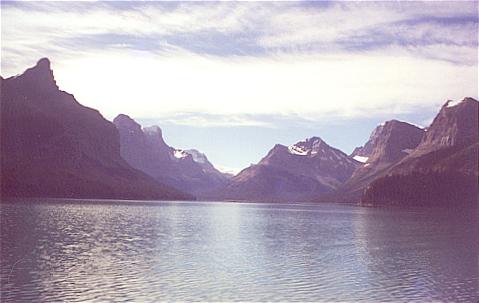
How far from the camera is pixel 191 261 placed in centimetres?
8031

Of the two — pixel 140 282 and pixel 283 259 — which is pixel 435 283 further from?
pixel 140 282

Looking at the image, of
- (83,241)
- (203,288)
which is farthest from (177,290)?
(83,241)

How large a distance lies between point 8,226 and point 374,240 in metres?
76.6

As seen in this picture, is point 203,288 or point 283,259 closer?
point 203,288

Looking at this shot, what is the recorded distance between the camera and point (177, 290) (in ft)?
196

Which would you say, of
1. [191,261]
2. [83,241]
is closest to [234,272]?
[191,261]

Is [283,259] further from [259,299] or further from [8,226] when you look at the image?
[8,226]

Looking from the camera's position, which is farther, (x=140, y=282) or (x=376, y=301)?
(x=140, y=282)

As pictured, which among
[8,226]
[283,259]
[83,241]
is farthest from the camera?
[8,226]

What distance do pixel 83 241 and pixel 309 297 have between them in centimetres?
5400

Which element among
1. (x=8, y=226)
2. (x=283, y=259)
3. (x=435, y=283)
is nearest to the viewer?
(x=435, y=283)

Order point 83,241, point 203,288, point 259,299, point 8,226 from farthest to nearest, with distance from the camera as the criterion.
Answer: point 8,226 < point 83,241 < point 203,288 < point 259,299

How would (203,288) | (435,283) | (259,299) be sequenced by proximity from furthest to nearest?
1. (435,283)
2. (203,288)
3. (259,299)

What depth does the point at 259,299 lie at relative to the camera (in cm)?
5731
